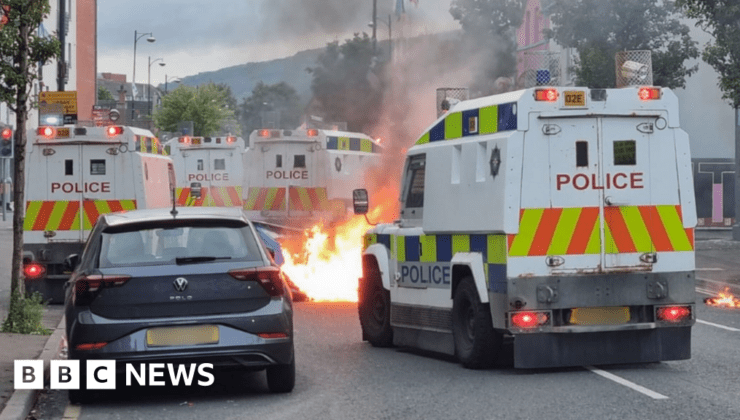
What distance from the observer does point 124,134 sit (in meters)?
21.2

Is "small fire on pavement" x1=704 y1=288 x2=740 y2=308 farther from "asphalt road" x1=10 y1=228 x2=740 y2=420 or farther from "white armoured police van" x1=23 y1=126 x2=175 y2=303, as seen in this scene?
"white armoured police van" x1=23 y1=126 x2=175 y2=303

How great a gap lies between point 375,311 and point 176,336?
4.78 m

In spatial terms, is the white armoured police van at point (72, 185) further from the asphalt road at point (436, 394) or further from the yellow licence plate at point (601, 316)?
the yellow licence plate at point (601, 316)

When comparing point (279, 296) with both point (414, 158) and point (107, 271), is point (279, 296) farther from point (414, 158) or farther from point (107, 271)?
point (414, 158)

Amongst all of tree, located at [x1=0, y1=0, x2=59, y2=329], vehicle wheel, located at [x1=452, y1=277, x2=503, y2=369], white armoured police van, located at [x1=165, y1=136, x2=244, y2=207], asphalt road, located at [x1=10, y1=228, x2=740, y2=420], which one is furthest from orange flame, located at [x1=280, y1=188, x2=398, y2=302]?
vehicle wheel, located at [x1=452, y1=277, x2=503, y2=369]

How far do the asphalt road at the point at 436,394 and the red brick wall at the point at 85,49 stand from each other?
6786 centimetres

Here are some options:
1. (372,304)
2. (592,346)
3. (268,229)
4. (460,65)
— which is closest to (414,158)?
(372,304)

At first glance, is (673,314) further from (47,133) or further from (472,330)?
(47,133)

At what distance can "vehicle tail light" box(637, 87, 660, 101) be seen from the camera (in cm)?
1209

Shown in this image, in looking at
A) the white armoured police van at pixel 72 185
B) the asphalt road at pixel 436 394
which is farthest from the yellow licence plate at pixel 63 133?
the asphalt road at pixel 436 394

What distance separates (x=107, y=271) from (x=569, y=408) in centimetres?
348

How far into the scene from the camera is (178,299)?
10.3 meters

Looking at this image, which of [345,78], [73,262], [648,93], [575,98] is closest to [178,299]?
[73,262]

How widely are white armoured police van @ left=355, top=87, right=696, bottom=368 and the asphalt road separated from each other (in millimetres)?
351
